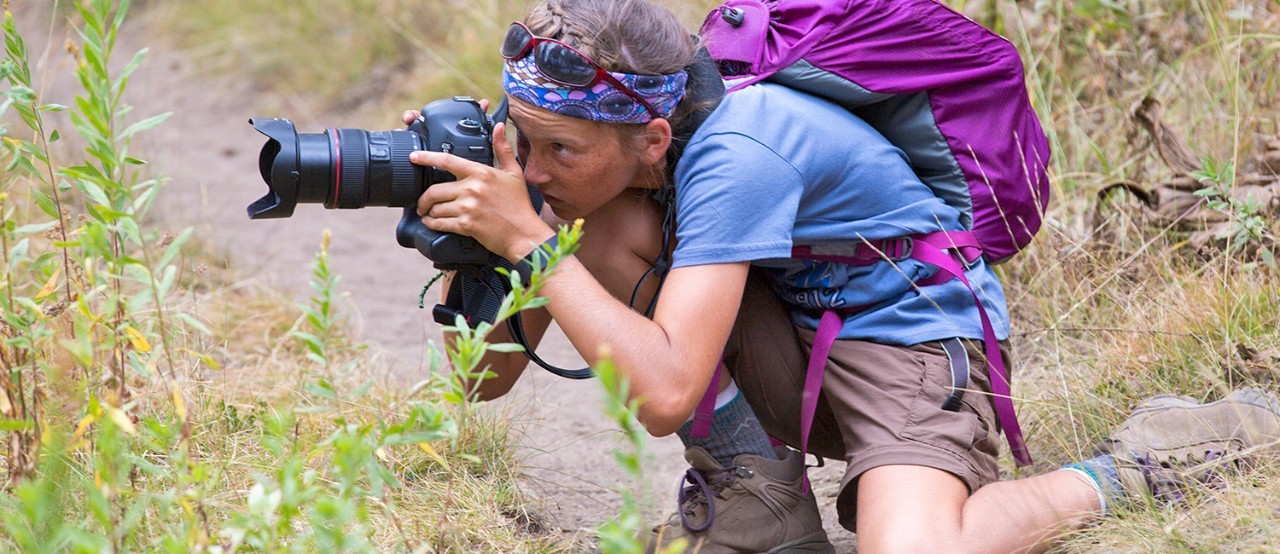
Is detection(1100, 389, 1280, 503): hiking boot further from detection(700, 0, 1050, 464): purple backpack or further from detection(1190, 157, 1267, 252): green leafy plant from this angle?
detection(1190, 157, 1267, 252): green leafy plant

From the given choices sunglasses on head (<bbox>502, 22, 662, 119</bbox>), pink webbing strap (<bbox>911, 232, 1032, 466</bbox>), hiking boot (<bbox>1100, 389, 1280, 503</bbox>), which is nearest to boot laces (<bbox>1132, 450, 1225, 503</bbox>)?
hiking boot (<bbox>1100, 389, 1280, 503</bbox>)

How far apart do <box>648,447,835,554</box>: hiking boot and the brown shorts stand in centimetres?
8

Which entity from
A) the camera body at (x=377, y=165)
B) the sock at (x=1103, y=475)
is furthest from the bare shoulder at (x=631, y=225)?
the sock at (x=1103, y=475)

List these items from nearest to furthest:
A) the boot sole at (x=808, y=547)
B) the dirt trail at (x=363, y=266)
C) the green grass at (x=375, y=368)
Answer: the green grass at (x=375, y=368) < the boot sole at (x=808, y=547) < the dirt trail at (x=363, y=266)

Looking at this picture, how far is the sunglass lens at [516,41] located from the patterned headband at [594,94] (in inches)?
0.6

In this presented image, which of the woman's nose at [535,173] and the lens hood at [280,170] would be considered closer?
the lens hood at [280,170]

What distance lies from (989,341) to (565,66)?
91 centimetres

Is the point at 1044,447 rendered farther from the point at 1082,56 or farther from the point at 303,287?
the point at 303,287

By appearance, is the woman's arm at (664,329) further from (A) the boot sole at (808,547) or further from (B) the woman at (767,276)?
(A) the boot sole at (808,547)

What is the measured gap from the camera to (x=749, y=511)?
221cm

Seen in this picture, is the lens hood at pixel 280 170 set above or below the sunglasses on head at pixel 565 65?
below

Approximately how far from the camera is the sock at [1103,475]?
2.01 meters

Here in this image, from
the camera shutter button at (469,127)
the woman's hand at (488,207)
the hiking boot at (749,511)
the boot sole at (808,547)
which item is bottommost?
the boot sole at (808,547)

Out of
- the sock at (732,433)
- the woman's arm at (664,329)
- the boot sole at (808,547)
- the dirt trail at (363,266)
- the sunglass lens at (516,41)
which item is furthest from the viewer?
the dirt trail at (363,266)
